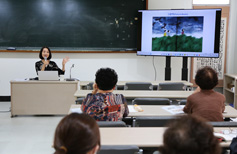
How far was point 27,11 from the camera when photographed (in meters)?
6.29

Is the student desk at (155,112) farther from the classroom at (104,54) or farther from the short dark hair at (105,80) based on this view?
the classroom at (104,54)

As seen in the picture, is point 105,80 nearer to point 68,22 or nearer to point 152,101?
point 152,101

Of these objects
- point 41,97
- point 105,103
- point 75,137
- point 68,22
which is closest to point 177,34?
point 68,22

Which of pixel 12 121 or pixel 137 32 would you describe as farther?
pixel 137 32

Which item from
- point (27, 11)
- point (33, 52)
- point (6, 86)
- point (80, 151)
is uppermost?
point (27, 11)

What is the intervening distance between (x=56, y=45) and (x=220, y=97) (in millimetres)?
4577

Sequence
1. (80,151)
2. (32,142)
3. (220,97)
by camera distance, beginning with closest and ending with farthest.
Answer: (80,151), (220,97), (32,142)

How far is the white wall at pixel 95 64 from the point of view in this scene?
6.55 m

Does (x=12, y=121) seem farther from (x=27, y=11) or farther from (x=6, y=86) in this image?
(x=27, y=11)

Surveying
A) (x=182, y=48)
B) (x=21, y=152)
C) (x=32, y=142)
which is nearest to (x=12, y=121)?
(x=32, y=142)

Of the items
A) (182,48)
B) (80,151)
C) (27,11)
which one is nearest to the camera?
(80,151)

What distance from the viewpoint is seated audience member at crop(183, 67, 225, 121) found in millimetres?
2647

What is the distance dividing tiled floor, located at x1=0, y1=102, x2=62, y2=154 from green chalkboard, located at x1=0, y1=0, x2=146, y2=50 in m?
1.90

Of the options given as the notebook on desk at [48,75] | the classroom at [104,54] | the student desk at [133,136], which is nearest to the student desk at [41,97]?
the notebook on desk at [48,75]
